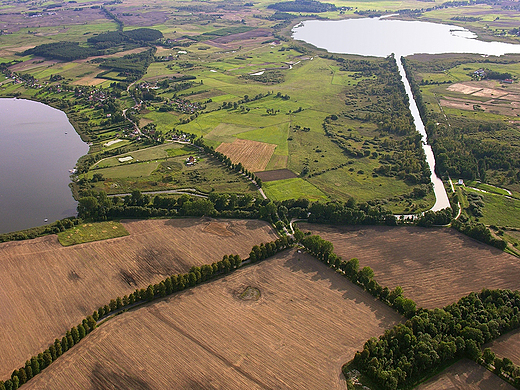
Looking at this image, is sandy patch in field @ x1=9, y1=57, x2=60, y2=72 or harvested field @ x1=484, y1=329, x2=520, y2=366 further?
sandy patch in field @ x1=9, y1=57, x2=60, y2=72

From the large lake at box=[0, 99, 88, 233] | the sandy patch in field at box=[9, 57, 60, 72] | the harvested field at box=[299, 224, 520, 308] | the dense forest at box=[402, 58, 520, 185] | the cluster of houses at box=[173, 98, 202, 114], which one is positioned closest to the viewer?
the harvested field at box=[299, 224, 520, 308]

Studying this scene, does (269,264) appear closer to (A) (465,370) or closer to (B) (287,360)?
(B) (287,360)

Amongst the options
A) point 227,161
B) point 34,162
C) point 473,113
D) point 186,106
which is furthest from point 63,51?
point 473,113

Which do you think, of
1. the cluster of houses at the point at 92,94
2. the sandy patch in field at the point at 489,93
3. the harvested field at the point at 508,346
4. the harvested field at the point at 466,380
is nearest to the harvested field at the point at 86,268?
the harvested field at the point at 466,380

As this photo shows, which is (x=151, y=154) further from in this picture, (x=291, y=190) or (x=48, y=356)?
(x=48, y=356)

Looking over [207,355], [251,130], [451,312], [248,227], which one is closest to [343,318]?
[451,312]

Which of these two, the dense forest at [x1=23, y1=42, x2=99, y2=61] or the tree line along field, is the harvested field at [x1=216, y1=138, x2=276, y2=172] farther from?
the dense forest at [x1=23, y1=42, x2=99, y2=61]

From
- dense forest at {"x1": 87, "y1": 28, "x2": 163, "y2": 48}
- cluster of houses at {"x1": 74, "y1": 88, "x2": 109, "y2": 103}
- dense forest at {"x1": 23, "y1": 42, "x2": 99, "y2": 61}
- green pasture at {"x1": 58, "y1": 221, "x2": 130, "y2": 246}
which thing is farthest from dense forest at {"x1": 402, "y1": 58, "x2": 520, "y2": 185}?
dense forest at {"x1": 87, "y1": 28, "x2": 163, "y2": 48}
